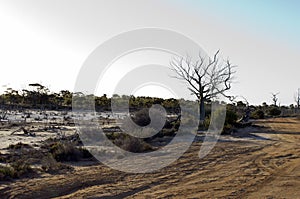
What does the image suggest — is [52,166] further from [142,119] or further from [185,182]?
[142,119]

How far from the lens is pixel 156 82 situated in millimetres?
26609

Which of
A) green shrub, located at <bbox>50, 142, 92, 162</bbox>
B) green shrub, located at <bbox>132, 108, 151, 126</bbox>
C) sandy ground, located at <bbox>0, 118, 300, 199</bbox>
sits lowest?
sandy ground, located at <bbox>0, 118, 300, 199</bbox>

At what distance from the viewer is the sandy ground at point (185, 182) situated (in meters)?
9.54

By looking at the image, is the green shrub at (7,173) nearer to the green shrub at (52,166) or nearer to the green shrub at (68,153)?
the green shrub at (52,166)

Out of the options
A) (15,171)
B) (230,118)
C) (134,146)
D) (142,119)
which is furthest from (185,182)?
(230,118)

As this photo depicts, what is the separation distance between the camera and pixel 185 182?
1080cm

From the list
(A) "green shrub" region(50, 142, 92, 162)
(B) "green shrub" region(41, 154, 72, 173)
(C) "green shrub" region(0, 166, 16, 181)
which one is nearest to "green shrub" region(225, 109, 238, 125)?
(A) "green shrub" region(50, 142, 92, 162)

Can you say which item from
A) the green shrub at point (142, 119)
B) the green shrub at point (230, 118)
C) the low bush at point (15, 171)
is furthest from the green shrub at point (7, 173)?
the green shrub at point (230, 118)

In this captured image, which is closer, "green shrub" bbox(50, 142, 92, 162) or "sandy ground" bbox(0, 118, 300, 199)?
"sandy ground" bbox(0, 118, 300, 199)

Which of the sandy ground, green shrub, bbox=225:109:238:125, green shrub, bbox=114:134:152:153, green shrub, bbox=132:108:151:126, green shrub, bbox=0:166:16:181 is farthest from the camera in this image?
green shrub, bbox=225:109:238:125

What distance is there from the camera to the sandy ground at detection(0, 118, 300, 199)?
9.54 m

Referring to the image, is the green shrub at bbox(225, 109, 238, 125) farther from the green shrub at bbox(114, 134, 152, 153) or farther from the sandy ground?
the sandy ground

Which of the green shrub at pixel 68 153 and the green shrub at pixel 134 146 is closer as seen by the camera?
the green shrub at pixel 68 153

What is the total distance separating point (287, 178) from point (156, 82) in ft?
52.9
